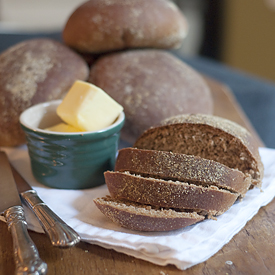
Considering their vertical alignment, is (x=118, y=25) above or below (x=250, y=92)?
above

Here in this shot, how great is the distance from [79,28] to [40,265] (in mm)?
1351

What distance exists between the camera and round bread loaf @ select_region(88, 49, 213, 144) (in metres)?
1.67

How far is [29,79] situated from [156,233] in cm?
103

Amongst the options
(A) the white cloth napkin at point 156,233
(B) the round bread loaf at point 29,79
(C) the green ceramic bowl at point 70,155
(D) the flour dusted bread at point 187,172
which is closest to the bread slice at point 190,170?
(D) the flour dusted bread at point 187,172

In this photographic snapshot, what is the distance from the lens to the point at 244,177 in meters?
1.18

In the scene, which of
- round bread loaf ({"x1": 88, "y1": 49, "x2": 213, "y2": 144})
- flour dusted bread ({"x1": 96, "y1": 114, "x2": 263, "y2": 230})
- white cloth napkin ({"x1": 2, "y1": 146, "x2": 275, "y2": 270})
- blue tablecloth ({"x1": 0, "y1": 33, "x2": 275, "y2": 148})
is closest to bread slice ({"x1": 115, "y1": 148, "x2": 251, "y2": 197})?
flour dusted bread ({"x1": 96, "y1": 114, "x2": 263, "y2": 230})

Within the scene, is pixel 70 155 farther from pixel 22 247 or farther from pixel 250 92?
pixel 250 92

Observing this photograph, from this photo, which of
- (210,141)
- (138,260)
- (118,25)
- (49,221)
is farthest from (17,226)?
(118,25)

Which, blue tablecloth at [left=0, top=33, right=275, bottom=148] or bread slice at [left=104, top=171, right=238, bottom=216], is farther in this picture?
blue tablecloth at [left=0, top=33, right=275, bottom=148]

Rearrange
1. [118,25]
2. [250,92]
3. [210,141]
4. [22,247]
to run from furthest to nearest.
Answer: [250,92] → [118,25] → [210,141] → [22,247]

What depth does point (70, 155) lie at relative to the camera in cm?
132

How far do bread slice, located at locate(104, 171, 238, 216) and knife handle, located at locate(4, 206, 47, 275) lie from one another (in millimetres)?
Result: 345

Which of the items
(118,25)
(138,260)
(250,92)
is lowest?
(250,92)

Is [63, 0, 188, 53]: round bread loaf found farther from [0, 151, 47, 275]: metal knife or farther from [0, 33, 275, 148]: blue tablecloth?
[0, 33, 275, 148]: blue tablecloth
